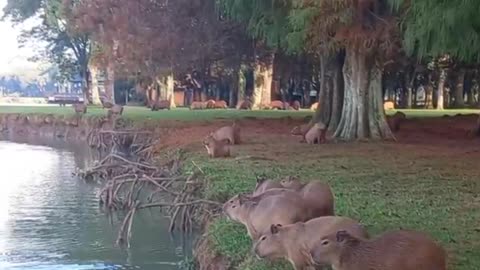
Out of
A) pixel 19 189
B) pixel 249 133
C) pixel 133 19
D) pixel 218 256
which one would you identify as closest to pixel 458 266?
pixel 218 256

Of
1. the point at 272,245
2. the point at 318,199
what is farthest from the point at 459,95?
the point at 272,245

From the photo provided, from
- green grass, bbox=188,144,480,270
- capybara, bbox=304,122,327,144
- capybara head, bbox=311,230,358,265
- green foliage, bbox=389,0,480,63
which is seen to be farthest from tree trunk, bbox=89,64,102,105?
capybara head, bbox=311,230,358,265

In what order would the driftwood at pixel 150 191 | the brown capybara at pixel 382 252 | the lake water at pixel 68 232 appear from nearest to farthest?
1. the brown capybara at pixel 382 252
2. the lake water at pixel 68 232
3. the driftwood at pixel 150 191

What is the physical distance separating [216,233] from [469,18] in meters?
4.14

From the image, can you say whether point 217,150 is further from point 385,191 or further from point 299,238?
point 299,238

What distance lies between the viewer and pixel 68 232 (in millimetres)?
11117

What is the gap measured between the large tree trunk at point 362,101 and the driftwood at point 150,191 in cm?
406

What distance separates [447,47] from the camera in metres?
10.5

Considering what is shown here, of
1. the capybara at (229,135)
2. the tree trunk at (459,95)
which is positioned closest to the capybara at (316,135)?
the capybara at (229,135)

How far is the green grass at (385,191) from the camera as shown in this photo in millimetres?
6809

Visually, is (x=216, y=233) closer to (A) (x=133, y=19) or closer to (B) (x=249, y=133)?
(B) (x=249, y=133)

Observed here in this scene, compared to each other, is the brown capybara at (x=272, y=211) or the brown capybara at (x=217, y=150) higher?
the brown capybara at (x=272, y=211)

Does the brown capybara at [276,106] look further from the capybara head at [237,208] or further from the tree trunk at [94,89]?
the capybara head at [237,208]

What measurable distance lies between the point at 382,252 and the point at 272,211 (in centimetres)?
144
